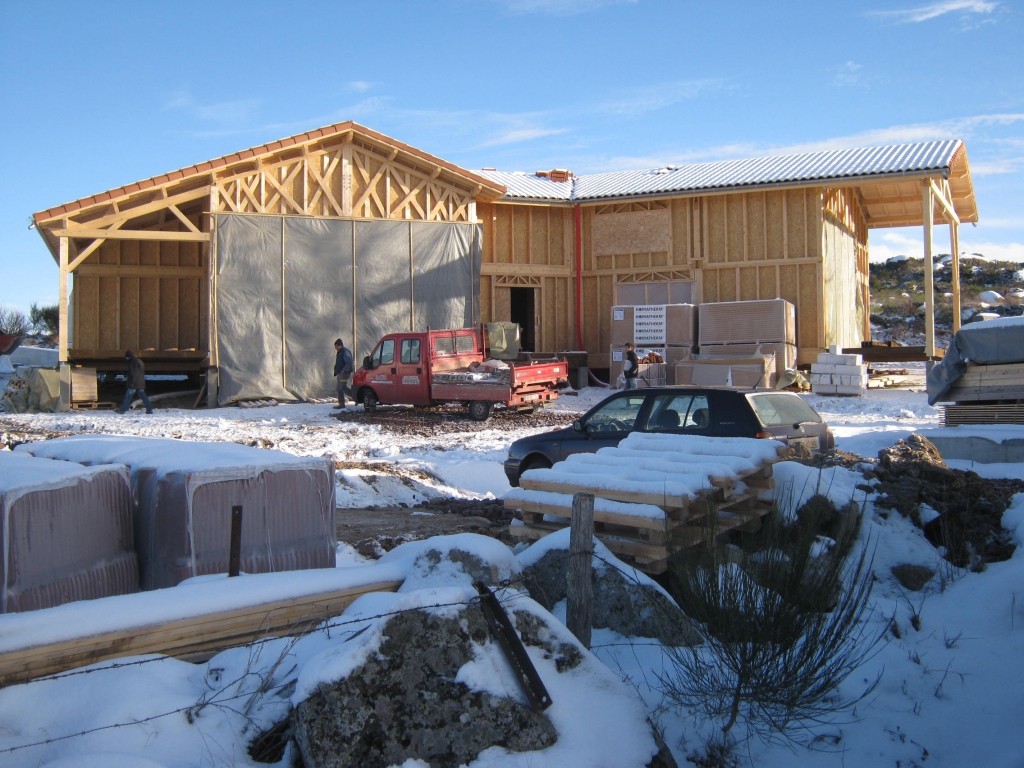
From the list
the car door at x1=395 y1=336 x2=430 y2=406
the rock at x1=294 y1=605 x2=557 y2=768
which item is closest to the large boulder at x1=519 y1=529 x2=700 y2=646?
the rock at x1=294 y1=605 x2=557 y2=768

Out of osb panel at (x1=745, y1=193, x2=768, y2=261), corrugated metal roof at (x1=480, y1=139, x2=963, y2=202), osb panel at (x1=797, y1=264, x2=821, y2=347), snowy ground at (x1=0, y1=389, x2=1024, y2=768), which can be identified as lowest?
snowy ground at (x1=0, y1=389, x2=1024, y2=768)

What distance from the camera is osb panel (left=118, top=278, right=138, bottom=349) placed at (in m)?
23.5

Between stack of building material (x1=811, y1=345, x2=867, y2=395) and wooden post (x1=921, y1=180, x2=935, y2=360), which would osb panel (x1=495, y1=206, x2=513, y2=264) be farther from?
wooden post (x1=921, y1=180, x2=935, y2=360)

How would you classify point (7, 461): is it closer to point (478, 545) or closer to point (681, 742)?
point (478, 545)

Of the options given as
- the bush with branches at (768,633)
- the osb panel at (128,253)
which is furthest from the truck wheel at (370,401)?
the bush with branches at (768,633)

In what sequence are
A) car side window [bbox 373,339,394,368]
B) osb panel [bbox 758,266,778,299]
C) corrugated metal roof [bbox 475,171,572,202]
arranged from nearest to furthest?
car side window [bbox 373,339,394,368]
osb panel [bbox 758,266,778,299]
corrugated metal roof [bbox 475,171,572,202]

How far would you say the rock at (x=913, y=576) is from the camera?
639 centimetres

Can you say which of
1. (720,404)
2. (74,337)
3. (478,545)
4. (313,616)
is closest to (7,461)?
(313,616)

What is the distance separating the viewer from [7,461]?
4.98 meters

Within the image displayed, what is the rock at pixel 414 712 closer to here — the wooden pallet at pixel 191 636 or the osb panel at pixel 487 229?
the wooden pallet at pixel 191 636

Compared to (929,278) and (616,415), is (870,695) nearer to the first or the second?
(616,415)

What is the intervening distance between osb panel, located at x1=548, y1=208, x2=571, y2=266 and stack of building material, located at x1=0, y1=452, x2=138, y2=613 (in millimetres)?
21326

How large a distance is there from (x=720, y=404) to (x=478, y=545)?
14.2 ft

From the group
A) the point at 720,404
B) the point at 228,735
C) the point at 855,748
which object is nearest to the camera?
the point at 228,735
